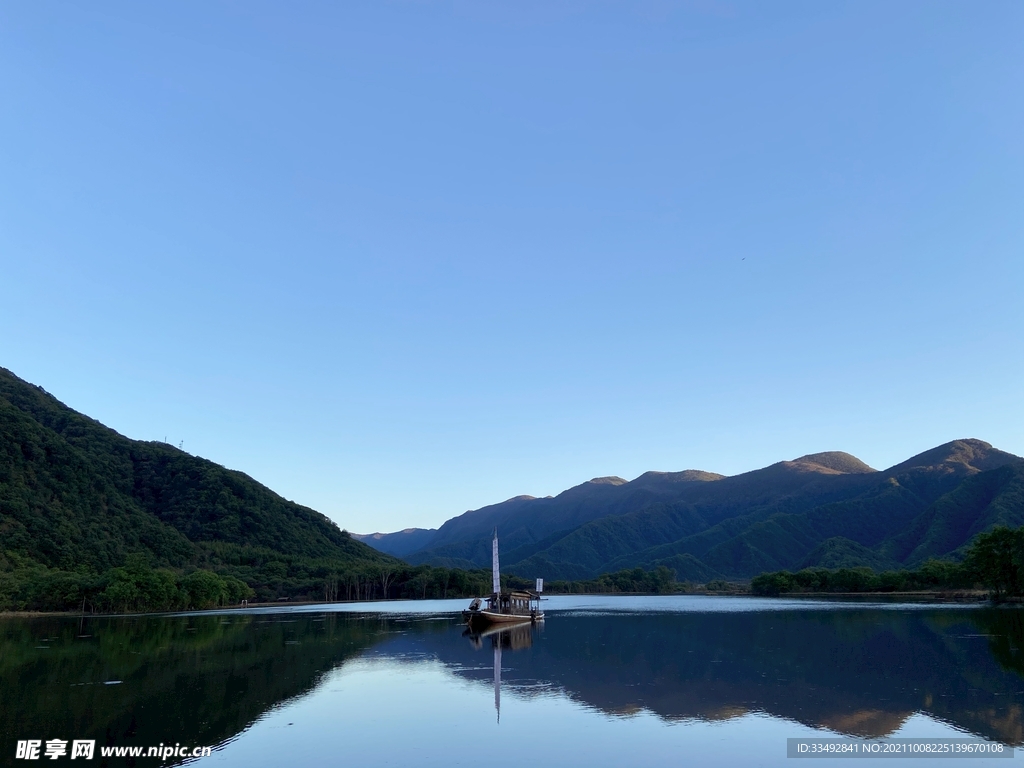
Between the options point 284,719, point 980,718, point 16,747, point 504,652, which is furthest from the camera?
point 504,652

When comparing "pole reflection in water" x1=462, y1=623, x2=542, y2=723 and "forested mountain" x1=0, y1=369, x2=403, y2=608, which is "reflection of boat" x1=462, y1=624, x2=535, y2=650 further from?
"forested mountain" x1=0, y1=369, x2=403, y2=608

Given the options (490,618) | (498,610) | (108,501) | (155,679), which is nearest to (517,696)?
(155,679)

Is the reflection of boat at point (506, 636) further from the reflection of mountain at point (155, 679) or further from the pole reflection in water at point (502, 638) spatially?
the reflection of mountain at point (155, 679)

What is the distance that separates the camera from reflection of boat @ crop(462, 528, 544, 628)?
2606 inches

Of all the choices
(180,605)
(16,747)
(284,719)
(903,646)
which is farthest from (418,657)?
(180,605)

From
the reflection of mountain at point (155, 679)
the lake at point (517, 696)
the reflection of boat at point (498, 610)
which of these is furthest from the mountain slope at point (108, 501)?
the reflection of boat at point (498, 610)

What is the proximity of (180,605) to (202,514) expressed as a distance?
64.0 metres

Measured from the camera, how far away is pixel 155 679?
33.7m

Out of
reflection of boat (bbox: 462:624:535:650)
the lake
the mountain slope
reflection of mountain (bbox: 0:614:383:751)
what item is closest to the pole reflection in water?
reflection of boat (bbox: 462:624:535:650)

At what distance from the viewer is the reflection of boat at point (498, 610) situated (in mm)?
66188

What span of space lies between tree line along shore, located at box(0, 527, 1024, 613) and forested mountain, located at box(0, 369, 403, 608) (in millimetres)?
899

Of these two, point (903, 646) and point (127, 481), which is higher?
point (127, 481)

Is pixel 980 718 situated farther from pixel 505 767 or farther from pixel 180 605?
pixel 180 605

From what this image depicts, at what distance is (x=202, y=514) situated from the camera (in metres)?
175
